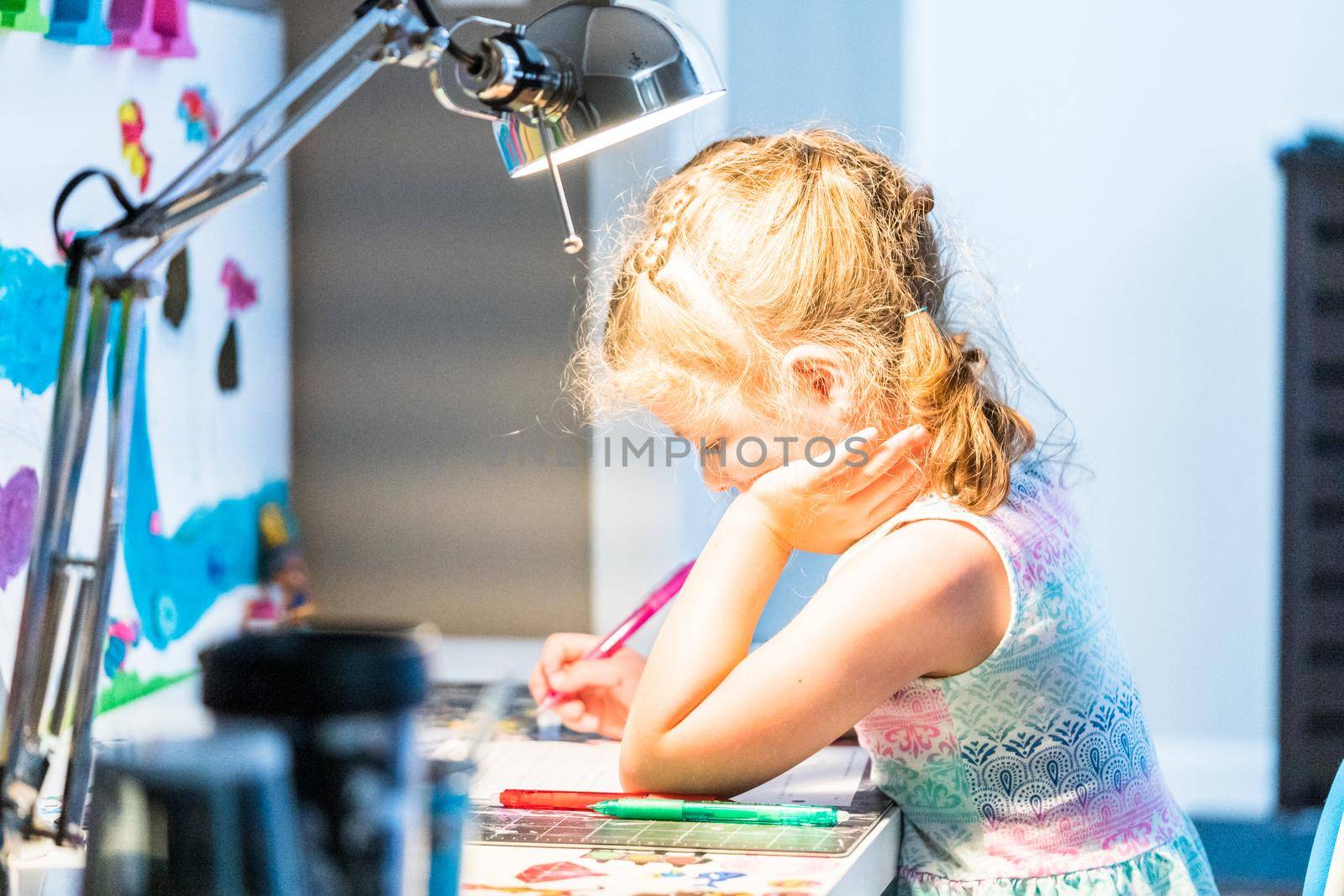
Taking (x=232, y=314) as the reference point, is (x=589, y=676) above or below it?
below

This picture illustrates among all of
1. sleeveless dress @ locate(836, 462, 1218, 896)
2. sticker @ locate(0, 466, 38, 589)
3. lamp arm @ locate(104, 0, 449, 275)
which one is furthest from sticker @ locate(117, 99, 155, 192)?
sleeveless dress @ locate(836, 462, 1218, 896)

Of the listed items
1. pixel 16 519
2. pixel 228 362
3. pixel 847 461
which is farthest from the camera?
pixel 228 362

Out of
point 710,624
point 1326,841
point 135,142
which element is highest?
point 135,142

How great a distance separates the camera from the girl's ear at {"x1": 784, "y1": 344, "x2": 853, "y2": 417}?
804 mm

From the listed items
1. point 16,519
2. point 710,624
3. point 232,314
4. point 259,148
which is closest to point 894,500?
point 710,624

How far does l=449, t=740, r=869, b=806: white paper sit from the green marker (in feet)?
0.17

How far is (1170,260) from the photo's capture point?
6.87ft

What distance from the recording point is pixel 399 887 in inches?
16.5

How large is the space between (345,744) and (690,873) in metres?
0.25

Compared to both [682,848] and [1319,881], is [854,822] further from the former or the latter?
[1319,881]

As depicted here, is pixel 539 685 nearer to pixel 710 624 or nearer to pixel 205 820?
pixel 710 624

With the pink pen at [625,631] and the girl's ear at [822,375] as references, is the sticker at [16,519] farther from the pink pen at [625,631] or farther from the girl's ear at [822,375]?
the girl's ear at [822,375]

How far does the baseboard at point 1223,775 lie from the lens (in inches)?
81.8

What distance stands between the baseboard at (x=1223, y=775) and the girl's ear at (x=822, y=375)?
60.1 inches
